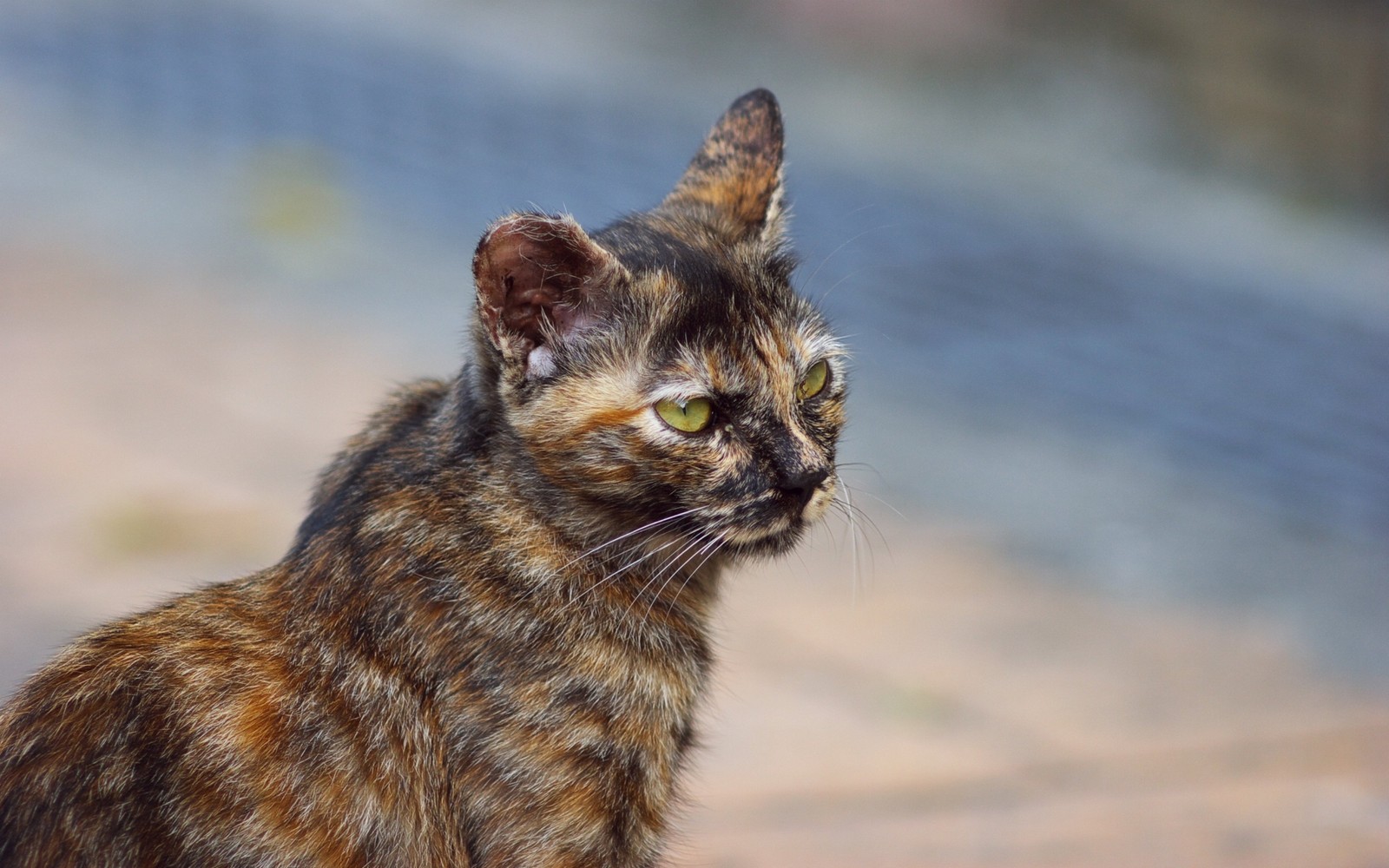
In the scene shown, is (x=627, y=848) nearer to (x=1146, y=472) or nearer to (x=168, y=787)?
(x=168, y=787)

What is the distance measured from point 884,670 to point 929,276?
449 centimetres

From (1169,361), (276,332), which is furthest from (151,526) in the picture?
(1169,361)

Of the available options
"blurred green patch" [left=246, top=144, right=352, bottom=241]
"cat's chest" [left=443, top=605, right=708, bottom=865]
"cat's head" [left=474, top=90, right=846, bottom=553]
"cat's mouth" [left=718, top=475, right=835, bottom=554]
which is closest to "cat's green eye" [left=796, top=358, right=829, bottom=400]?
"cat's head" [left=474, top=90, right=846, bottom=553]

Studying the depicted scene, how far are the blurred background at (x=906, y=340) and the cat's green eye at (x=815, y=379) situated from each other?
29.0 inches

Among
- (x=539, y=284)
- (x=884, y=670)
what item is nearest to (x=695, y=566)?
(x=539, y=284)

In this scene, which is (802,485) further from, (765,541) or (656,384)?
(656,384)

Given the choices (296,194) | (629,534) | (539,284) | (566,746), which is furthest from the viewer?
(296,194)

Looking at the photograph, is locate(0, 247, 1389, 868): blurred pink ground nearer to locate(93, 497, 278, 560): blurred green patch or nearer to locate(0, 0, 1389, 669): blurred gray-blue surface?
locate(93, 497, 278, 560): blurred green patch

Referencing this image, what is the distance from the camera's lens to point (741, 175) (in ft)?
12.2

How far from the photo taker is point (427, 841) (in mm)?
2832

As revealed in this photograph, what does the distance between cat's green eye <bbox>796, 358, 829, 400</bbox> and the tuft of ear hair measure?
375 mm

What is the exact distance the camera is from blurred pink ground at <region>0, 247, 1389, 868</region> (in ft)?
14.6

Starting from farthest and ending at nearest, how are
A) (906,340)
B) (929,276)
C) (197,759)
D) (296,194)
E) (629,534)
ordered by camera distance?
1. (296,194)
2. (929,276)
3. (906,340)
4. (629,534)
5. (197,759)

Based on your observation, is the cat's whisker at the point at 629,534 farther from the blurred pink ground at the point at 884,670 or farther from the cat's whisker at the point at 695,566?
the blurred pink ground at the point at 884,670
